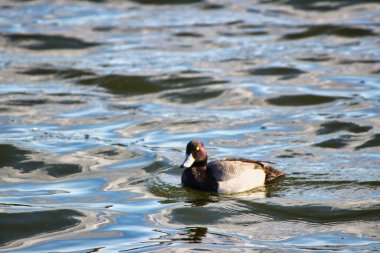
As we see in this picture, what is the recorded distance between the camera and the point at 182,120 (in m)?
15.9

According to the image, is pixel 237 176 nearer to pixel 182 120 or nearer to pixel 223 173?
pixel 223 173

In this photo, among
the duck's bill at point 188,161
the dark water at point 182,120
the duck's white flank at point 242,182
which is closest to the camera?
the dark water at point 182,120

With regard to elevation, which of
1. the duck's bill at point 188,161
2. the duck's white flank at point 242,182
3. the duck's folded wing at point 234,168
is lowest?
the duck's white flank at point 242,182

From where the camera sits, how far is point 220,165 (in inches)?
474

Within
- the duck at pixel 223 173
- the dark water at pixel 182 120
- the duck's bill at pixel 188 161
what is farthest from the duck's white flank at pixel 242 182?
the duck's bill at pixel 188 161

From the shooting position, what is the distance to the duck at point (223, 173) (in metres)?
11.8

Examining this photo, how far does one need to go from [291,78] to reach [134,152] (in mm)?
6042

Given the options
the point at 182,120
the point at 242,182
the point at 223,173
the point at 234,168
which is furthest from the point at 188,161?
the point at 182,120

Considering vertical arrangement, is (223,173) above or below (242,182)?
above

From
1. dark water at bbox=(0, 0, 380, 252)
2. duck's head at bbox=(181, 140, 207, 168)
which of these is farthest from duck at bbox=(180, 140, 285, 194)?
dark water at bbox=(0, 0, 380, 252)

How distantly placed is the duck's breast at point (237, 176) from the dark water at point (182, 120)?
0.45ft

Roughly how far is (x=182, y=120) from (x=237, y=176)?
14.2 feet

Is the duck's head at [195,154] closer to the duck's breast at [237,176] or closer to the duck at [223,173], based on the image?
the duck at [223,173]

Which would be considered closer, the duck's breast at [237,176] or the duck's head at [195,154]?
the duck's breast at [237,176]
